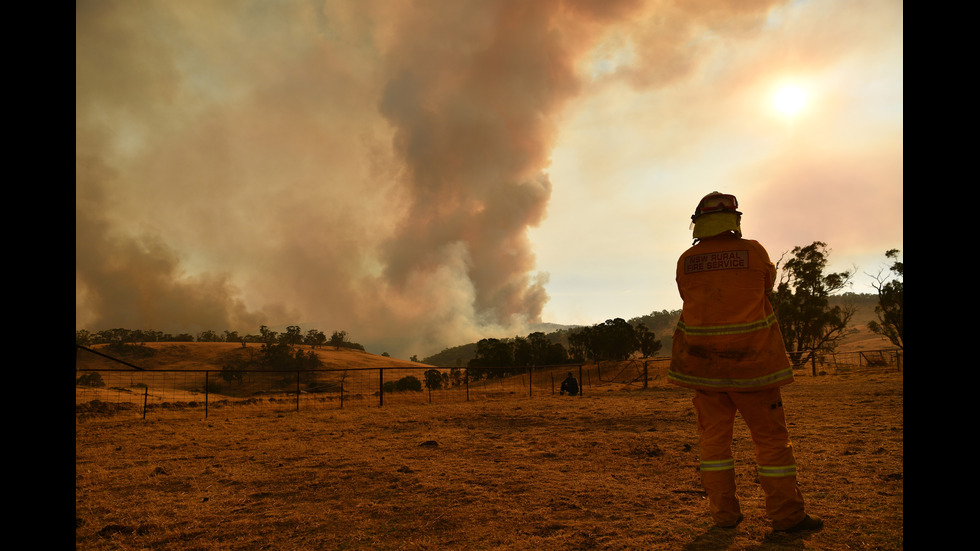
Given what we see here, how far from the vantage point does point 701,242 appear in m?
4.30

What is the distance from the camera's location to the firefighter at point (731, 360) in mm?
3582

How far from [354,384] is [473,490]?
47945mm

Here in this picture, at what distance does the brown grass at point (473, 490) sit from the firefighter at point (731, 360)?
314 millimetres

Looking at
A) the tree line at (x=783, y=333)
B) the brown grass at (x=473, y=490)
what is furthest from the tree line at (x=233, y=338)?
the brown grass at (x=473, y=490)

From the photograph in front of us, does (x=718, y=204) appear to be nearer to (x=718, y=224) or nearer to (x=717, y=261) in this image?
(x=718, y=224)

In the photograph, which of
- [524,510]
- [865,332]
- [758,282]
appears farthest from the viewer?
[865,332]

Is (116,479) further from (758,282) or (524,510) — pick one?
(758,282)

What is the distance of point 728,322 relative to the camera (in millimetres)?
3871

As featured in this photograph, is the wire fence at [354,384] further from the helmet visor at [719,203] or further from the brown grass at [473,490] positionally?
the helmet visor at [719,203]

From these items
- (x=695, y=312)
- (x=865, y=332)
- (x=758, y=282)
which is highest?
(x=758, y=282)

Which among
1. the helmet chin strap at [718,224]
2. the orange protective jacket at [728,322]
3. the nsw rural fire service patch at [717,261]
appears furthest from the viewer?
the helmet chin strap at [718,224]

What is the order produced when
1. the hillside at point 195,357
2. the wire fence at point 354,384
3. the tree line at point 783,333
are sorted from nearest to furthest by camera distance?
the wire fence at point 354,384
the tree line at point 783,333
the hillside at point 195,357
